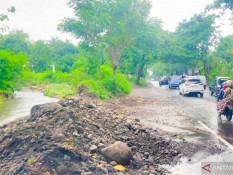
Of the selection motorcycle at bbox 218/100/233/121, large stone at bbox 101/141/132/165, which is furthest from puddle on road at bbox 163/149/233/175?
motorcycle at bbox 218/100/233/121

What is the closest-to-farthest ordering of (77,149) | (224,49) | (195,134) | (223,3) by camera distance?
(77,149)
(195,134)
(223,3)
(224,49)

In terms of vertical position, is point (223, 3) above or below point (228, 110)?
above

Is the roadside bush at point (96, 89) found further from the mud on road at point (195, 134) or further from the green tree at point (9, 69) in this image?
the green tree at point (9, 69)

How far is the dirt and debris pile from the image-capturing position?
21.5ft

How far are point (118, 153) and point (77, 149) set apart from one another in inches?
36.4

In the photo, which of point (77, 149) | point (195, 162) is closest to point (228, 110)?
point (195, 162)

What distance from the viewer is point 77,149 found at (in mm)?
7191

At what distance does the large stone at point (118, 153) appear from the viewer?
7.20 metres

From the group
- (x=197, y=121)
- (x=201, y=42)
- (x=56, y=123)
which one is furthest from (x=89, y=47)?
(x=201, y=42)

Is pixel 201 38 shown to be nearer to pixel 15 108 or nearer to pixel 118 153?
pixel 15 108

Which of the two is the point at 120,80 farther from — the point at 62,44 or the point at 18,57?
the point at 62,44

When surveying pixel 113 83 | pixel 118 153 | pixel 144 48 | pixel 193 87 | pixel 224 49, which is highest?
pixel 224 49

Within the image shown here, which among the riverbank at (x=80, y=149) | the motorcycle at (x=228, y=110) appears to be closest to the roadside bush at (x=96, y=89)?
the motorcycle at (x=228, y=110)

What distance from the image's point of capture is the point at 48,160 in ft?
21.4
